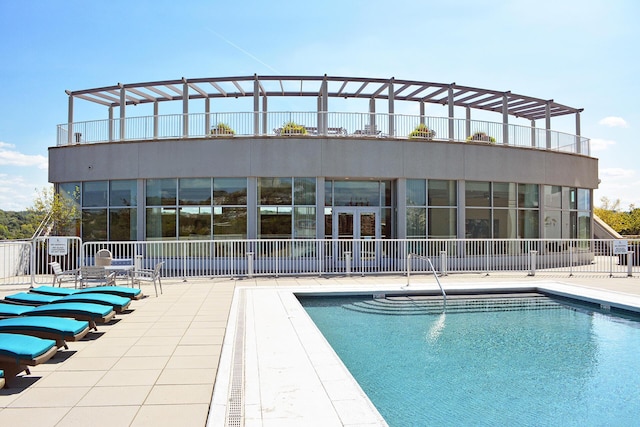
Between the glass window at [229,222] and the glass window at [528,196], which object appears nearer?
the glass window at [229,222]

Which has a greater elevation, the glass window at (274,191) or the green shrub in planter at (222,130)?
the green shrub in planter at (222,130)

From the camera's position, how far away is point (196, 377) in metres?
4.74

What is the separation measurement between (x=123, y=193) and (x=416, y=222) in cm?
1113

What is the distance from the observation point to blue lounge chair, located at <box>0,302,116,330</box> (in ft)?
21.2

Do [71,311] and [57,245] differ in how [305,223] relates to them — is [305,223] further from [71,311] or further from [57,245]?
[71,311]

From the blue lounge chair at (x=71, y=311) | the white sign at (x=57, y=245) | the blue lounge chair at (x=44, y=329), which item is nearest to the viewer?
the blue lounge chair at (x=44, y=329)

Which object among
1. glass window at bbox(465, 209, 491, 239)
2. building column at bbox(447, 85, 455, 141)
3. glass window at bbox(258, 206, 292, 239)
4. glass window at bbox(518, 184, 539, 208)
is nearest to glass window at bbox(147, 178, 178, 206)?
glass window at bbox(258, 206, 292, 239)

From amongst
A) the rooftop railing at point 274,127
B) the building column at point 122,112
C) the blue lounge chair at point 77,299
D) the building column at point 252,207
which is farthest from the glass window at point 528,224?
the building column at point 122,112

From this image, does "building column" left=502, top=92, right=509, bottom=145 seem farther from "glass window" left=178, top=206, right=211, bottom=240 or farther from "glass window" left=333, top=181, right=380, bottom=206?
"glass window" left=178, top=206, right=211, bottom=240

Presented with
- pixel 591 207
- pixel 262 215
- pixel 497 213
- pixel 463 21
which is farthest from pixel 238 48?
pixel 591 207

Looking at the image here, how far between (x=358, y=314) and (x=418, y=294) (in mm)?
2461

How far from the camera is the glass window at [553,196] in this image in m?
18.6

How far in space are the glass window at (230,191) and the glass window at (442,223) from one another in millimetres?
7041

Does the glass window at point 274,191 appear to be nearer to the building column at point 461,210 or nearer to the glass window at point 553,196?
the building column at point 461,210
